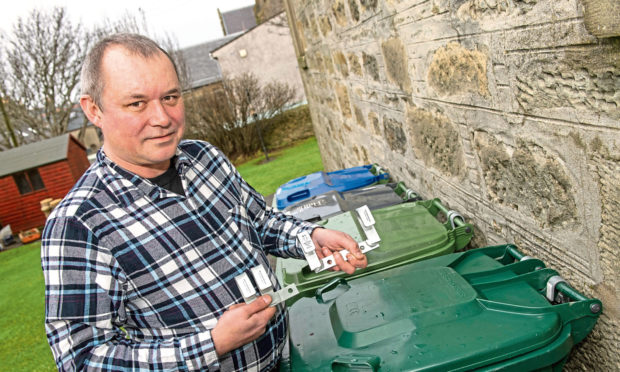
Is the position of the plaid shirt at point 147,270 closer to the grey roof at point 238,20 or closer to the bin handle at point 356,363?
the bin handle at point 356,363

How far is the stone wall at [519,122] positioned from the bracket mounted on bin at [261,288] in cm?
98

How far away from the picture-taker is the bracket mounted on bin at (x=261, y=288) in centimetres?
150

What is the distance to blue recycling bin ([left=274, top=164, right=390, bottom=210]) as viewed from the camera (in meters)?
3.55

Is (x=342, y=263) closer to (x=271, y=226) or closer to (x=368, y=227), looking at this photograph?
(x=368, y=227)

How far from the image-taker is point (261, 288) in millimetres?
1528

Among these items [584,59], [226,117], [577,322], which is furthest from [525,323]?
[226,117]

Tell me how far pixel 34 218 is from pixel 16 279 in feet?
26.0

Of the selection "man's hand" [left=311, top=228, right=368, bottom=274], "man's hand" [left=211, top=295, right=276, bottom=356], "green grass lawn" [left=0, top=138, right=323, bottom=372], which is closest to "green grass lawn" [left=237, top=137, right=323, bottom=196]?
"green grass lawn" [left=0, top=138, right=323, bottom=372]

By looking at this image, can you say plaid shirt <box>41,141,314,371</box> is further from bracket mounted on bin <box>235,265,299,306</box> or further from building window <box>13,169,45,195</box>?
building window <box>13,169,45,195</box>

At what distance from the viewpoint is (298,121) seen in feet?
59.9

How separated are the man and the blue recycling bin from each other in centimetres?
176

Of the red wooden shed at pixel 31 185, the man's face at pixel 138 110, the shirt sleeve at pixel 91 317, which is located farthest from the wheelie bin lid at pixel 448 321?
the red wooden shed at pixel 31 185

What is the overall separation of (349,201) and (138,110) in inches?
73.6

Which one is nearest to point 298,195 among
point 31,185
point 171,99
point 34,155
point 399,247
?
point 399,247
